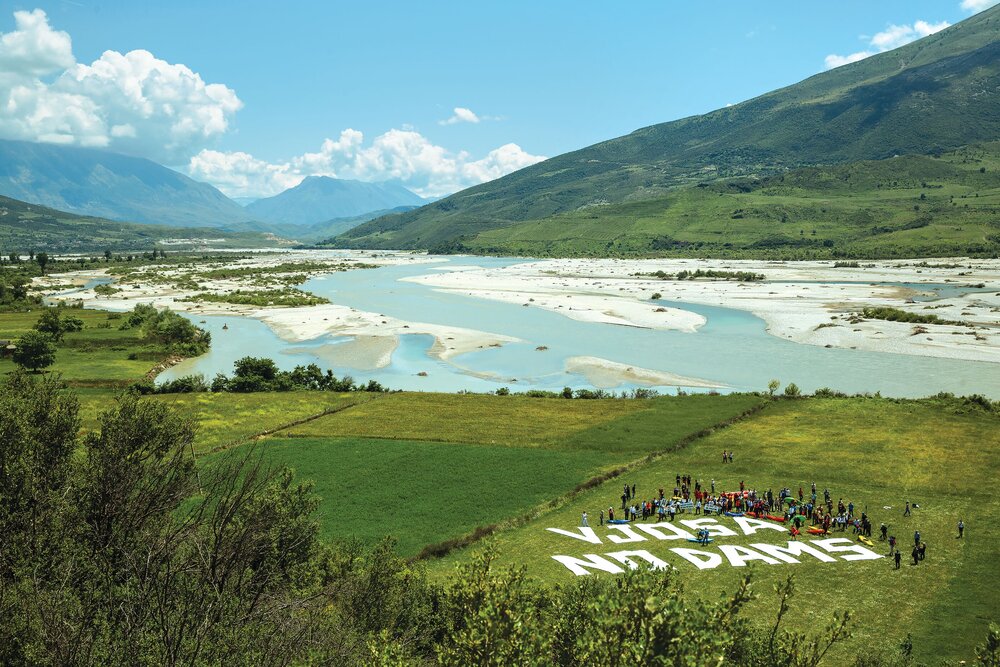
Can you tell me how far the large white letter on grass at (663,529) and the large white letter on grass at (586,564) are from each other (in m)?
5.60

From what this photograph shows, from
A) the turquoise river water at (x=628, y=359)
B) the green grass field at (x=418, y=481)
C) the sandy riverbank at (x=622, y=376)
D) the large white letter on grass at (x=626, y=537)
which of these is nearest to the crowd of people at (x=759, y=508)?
the large white letter on grass at (x=626, y=537)

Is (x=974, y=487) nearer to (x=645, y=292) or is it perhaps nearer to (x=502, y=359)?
(x=502, y=359)

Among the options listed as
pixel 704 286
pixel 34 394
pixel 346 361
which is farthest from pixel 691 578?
pixel 704 286

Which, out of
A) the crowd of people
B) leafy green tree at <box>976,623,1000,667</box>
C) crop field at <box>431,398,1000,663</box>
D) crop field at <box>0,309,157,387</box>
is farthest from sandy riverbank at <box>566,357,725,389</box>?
leafy green tree at <box>976,623,1000,667</box>

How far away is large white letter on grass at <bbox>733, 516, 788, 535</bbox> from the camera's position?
42.1 m

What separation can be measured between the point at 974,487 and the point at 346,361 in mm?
85160

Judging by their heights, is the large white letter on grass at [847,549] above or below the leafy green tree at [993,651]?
below

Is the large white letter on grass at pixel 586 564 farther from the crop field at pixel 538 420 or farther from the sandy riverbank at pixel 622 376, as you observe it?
the sandy riverbank at pixel 622 376

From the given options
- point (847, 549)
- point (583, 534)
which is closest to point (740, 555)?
point (847, 549)

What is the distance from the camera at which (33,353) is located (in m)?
86.8

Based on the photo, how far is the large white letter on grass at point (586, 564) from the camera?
36.5 metres

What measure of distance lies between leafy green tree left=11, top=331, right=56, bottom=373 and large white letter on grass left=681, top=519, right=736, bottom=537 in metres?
89.8

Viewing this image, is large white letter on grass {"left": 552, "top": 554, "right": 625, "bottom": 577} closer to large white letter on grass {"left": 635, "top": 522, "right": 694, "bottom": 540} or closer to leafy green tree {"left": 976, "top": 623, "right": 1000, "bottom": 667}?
large white letter on grass {"left": 635, "top": 522, "right": 694, "bottom": 540}

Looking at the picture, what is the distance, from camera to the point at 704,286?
194 m
